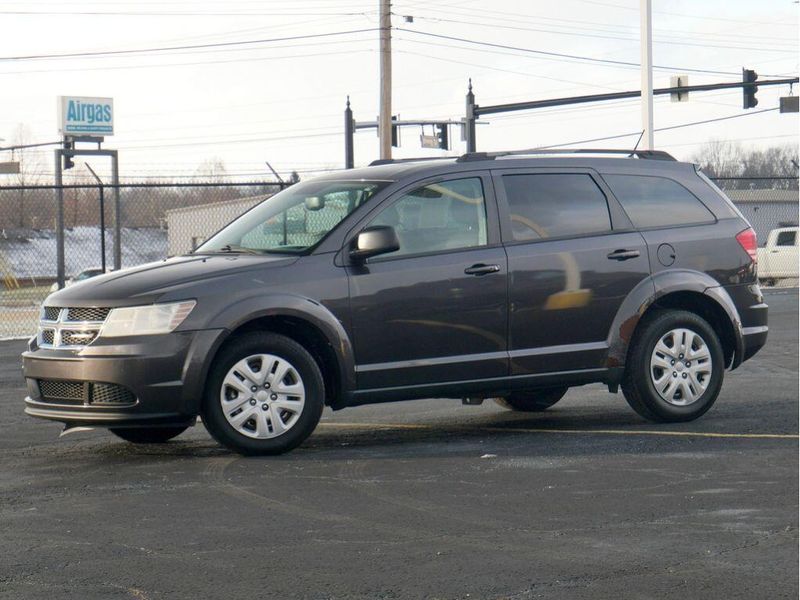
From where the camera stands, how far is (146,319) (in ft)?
25.9

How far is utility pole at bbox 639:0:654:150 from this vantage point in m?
29.9

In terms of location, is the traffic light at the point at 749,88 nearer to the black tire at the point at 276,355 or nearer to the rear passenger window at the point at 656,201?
the rear passenger window at the point at 656,201

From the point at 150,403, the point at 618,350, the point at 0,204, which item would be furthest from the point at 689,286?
the point at 0,204

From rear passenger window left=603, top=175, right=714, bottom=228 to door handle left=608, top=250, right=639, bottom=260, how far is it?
0.26m

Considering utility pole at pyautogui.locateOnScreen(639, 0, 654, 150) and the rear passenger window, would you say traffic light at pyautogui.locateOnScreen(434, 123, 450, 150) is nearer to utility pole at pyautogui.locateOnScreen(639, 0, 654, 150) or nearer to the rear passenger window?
utility pole at pyautogui.locateOnScreen(639, 0, 654, 150)

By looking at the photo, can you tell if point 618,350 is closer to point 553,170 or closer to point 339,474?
point 553,170

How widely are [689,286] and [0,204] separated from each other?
99.9 meters

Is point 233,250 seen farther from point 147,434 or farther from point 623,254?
point 623,254

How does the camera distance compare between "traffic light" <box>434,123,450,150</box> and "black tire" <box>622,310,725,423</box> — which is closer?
"black tire" <box>622,310,725,423</box>

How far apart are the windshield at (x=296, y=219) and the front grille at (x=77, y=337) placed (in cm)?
123

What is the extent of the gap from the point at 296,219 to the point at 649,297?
2.49 meters

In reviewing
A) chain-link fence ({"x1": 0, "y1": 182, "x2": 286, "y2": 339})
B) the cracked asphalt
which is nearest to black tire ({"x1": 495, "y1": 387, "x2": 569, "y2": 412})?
the cracked asphalt

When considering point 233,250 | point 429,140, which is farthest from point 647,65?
point 233,250

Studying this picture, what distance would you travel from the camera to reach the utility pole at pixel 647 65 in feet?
98.0
